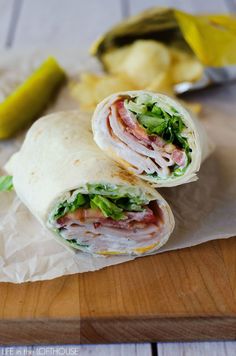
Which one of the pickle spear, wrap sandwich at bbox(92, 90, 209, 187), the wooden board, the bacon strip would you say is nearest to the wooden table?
the pickle spear

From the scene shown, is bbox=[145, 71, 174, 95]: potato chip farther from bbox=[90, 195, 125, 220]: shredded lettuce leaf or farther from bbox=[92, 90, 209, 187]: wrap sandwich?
bbox=[90, 195, 125, 220]: shredded lettuce leaf

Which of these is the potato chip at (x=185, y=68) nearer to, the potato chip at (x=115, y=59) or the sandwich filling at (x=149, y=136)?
the potato chip at (x=115, y=59)

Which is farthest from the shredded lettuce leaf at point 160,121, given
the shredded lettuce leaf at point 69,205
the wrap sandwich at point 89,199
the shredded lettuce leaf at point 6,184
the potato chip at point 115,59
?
the potato chip at point 115,59

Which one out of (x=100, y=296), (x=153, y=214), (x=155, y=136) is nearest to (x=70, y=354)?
(x=100, y=296)

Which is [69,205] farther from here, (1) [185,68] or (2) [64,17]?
(2) [64,17]

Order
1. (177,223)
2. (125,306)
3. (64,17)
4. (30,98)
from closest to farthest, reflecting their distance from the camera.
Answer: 1. (125,306)
2. (177,223)
3. (30,98)
4. (64,17)

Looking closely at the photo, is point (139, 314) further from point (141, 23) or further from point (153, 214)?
point (141, 23)

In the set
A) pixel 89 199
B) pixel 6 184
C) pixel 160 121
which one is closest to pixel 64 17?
pixel 6 184
